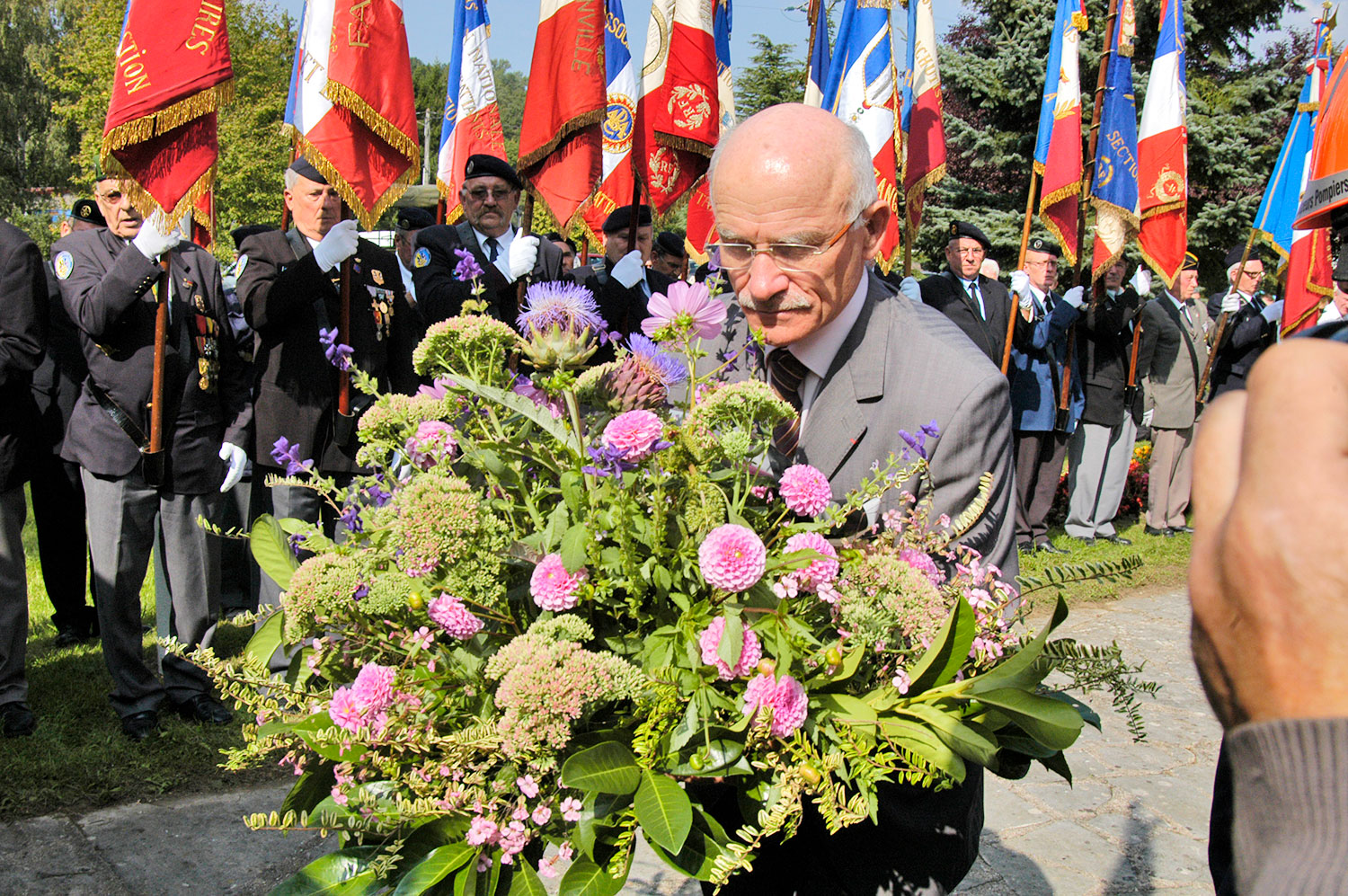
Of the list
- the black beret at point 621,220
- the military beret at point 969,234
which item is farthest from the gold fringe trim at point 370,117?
the military beret at point 969,234

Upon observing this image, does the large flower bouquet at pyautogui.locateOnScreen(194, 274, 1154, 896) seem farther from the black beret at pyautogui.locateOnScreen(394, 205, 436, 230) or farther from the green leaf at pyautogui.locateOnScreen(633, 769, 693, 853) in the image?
the black beret at pyautogui.locateOnScreen(394, 205, 436, 230)

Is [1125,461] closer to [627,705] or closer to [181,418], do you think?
[181,418]

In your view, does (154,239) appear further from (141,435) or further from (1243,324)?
(1243,324)

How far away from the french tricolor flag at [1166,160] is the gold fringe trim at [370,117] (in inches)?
259

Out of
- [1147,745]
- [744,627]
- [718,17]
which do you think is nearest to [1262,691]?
[744,627]

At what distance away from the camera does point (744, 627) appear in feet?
4.33

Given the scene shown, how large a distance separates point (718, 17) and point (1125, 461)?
517 cm

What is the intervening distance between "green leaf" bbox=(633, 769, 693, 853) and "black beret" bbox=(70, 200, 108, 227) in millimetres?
4758

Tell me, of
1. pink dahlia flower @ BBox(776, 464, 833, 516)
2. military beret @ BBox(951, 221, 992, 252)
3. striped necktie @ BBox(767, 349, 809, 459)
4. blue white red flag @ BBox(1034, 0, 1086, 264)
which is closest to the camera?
pink dahlia flower @ BBox(776, 464, 833, 516)

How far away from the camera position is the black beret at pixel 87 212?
4.91 meters

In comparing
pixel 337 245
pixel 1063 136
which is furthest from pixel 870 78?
pixel 337 245

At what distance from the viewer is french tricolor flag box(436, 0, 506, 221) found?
23.9 ft

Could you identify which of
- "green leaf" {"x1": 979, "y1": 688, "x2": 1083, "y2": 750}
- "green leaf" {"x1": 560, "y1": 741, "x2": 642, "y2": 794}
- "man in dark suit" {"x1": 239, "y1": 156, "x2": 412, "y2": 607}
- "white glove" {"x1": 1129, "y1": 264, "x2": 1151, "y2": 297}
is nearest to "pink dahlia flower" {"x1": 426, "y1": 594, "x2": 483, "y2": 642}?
"green leaf" {"x1": 560, "y1": 741, "x2": 642, "y2": 794}

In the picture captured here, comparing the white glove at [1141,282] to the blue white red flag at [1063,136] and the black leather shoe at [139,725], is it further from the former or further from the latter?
the black leather shoe at [139,725]
